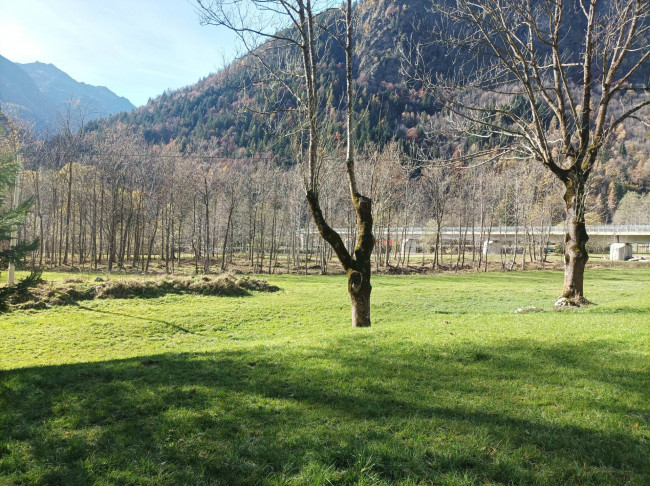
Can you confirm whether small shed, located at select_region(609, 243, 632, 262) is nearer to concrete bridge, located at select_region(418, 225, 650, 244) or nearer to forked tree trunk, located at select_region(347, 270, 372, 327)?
concrete bridge, located at select_region(418, 225, 650, 244)

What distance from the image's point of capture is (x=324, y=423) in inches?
155

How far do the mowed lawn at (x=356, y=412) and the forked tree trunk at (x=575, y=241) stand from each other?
4371 millimetres

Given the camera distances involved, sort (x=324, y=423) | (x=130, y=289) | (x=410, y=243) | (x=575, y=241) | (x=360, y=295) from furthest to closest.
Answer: (x=410, y=243)
(x=130, y=289)
(x=575, y=241)
(x=360, y=295)
(x=324, y=423)

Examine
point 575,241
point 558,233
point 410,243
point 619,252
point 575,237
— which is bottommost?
point 619,252

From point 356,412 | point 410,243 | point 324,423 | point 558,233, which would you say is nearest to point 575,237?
point 356,412

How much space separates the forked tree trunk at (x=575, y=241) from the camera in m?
12.6

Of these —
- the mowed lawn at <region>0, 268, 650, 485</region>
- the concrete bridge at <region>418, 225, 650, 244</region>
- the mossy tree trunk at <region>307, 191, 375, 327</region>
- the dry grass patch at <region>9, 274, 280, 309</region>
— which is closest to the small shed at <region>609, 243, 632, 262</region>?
the concrete bridge at <region>418, 225, 650, 244</region>

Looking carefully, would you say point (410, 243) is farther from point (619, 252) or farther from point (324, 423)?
point (324, 423)

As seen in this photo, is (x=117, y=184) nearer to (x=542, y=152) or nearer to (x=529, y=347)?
(x=542, y=152)

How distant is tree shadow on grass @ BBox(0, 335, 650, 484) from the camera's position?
312 centimetres

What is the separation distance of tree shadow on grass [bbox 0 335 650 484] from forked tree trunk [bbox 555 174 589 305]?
24.7ft

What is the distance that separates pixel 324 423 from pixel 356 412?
16.6 inches

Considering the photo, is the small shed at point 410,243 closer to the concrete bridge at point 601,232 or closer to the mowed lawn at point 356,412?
the concrete bridge at point 601,232

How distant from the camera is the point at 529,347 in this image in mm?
6602
